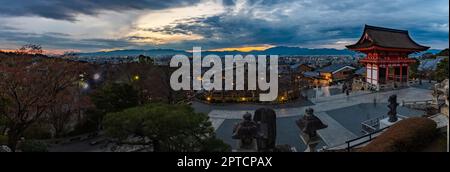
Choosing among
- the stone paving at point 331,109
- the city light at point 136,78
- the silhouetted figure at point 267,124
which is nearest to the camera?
the silhouetted figure at point 267,124

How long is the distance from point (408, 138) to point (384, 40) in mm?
26176

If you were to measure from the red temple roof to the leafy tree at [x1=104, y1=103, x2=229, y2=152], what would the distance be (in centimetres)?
2510

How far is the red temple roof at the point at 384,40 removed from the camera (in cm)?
2913

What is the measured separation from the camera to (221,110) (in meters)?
21.1

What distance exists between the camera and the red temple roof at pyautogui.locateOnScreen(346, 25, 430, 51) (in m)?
29.1

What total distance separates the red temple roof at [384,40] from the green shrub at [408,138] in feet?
73.2

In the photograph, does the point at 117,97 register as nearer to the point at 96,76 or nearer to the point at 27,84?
the point at 27,84

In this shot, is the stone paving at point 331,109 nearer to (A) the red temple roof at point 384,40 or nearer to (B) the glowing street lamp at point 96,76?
(A) the red temple roof at point 384,40

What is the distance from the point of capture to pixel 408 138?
294 inches

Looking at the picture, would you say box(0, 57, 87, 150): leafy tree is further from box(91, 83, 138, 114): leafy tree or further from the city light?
the city light

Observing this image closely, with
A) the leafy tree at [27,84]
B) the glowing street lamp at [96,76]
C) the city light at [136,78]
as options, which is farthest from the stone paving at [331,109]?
the glowing street lamp at [96,76]

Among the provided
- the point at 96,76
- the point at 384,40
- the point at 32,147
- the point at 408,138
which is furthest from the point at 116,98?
the point at 384,40

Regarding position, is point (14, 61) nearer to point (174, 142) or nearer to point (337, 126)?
point (174, 142)

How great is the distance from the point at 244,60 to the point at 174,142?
18822mm
